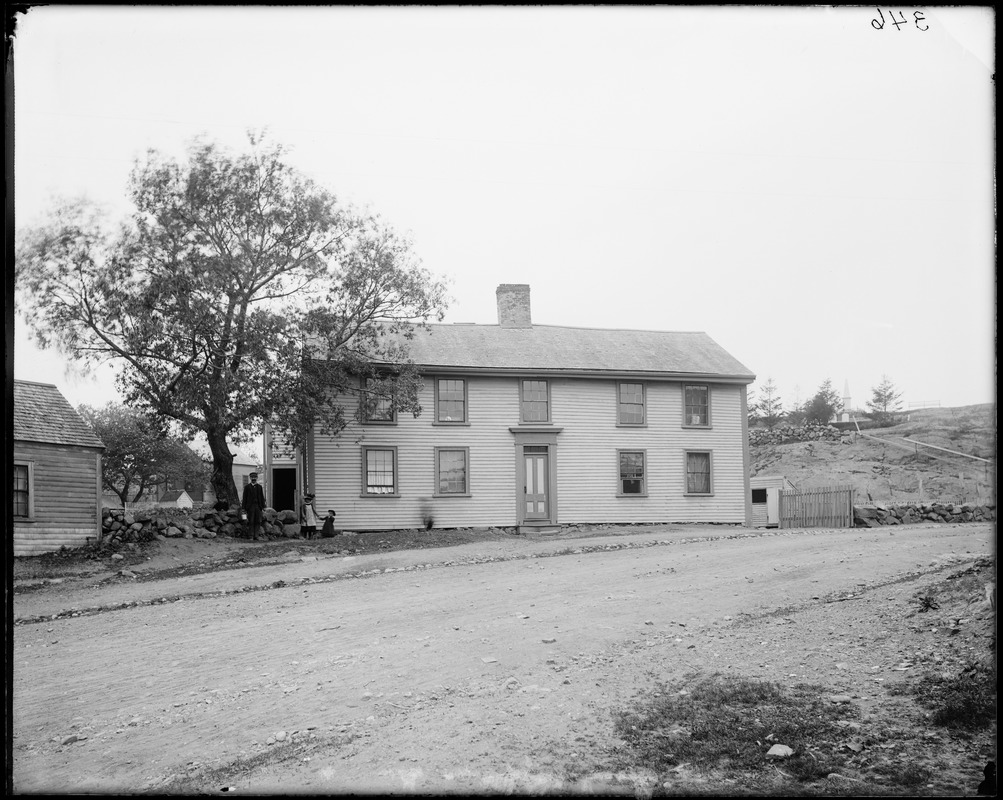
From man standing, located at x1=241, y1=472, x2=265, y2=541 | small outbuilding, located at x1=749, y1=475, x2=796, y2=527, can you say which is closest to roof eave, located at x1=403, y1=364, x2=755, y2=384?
man standing, located at x1=241, y1=472, x2=265, y2=541

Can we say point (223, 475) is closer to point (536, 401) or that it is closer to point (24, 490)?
point (24, 490)

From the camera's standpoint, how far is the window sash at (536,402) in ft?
95.8

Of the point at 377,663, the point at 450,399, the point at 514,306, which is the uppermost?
the point at 514,306

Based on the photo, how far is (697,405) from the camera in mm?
30797

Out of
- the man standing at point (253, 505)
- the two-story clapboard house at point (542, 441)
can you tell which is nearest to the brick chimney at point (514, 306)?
the two-story clapboard house at point (542, 441)

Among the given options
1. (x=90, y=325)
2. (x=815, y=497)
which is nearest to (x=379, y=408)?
(x=90, y=325)

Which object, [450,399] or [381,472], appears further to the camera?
[450,399]

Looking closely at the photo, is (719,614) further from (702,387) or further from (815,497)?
(815,497)

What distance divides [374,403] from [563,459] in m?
6.50

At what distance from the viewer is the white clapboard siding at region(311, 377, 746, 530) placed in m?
27.4

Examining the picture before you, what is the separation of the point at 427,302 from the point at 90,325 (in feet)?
30.1

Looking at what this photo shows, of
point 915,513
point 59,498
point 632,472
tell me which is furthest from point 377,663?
point 915,513

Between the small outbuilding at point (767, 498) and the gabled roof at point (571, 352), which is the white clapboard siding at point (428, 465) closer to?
the gabled roof at point (571, 352)

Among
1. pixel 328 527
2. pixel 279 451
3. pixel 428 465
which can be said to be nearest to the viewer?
pixel 328 527
